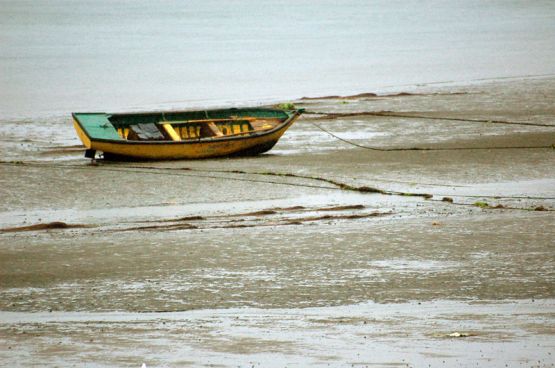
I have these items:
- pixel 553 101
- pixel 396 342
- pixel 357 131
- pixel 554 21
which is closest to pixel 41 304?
pixel 396 342

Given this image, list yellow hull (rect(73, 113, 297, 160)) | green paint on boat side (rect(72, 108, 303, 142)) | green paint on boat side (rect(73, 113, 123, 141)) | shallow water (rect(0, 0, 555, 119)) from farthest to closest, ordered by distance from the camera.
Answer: shallow water (rect(0, 0, 555, 119))
green paint on boat side (rect(72, 108, 303, 142))
green paint on boat side (rect(73, 113, 123, 141))
yellow hull (rect(73, 113, 297, 160))

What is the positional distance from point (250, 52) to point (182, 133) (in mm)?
34707

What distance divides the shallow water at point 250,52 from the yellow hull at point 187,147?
31.9 ft

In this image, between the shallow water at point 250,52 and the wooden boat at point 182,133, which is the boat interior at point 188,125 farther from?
the shallow water at point 250,52

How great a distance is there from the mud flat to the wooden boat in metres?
0.34

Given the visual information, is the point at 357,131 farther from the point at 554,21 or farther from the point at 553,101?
the point at 554,21

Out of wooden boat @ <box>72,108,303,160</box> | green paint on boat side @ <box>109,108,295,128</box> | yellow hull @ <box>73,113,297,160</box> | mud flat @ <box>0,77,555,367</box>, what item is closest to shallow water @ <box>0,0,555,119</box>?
green paint on boat side @ <box>109,108,295,128</box>

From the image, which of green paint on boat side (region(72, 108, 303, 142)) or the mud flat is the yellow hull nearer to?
green paint on boat side (region(72, 108, 303, 142))

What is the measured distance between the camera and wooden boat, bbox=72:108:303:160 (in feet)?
62.7

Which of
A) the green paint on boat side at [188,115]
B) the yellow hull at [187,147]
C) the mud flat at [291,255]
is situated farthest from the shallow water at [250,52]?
the mud flat at [291,255]

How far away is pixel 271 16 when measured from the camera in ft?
311

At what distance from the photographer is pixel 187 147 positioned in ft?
63.4

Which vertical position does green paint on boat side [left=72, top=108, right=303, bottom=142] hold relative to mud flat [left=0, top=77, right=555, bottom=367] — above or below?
above

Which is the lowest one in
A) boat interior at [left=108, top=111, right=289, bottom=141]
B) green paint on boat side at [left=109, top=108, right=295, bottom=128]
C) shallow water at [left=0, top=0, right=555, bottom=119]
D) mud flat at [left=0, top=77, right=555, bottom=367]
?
mud flat at [left=0, top=77, right=555, bottom=367]
